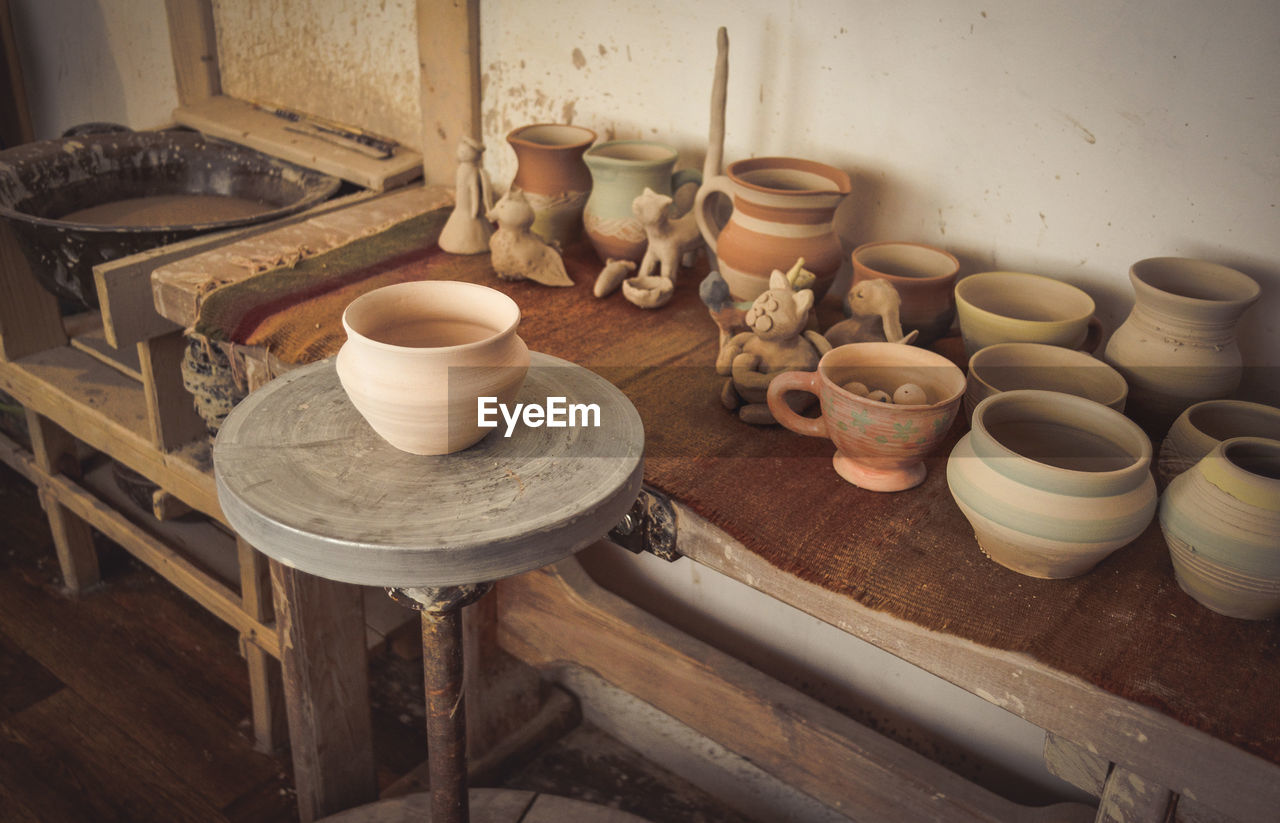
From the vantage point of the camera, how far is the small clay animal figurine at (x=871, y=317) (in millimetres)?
1292

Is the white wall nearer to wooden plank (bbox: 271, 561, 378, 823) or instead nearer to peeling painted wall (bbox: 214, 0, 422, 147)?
peeling painted wall (bbox: 214, 0, 422, 147)

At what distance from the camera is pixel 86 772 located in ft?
6.57

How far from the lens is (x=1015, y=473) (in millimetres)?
981

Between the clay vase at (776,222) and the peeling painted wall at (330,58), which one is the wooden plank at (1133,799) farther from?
the peeling painted wall at (330,58)

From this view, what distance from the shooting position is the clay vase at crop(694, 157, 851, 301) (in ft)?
4.67

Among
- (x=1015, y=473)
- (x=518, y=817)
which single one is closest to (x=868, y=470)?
(x=1015, y=473)

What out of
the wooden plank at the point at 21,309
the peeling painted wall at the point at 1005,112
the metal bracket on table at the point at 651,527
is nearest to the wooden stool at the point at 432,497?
the metal bracket on table at the point at 651,527

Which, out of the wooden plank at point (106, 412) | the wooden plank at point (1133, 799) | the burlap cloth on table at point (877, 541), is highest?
the burlap cloth on table at point (877, 541)

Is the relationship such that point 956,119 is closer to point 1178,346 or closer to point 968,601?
point 1178,346

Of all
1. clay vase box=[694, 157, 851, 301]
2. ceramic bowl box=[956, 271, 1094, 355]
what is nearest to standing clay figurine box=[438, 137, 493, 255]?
clay vase box=[694, 157, 851, 301]

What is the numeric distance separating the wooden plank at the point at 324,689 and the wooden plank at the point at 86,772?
0.34 m

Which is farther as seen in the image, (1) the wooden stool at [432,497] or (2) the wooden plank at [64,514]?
(2) the wooden plank at [64,514]

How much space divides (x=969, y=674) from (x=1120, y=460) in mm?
298

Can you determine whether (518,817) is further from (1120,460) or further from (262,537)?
(1120,460)
